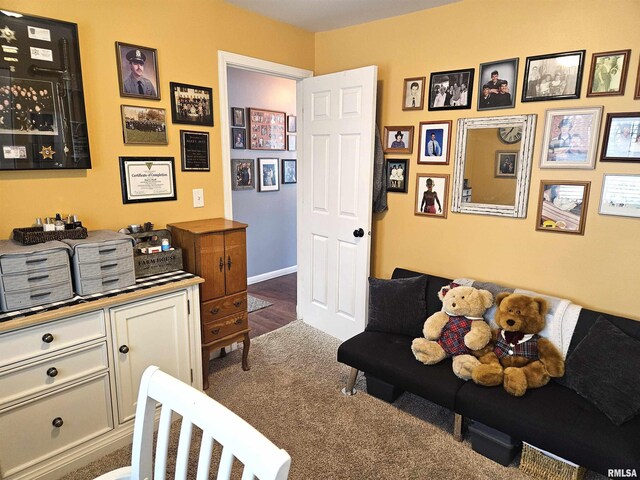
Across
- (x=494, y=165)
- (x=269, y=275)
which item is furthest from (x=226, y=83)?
(x=269, y=275)

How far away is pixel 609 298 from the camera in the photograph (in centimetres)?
221

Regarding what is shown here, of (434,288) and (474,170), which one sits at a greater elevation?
(474,170)

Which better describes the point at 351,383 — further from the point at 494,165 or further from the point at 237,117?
the point at 237,117

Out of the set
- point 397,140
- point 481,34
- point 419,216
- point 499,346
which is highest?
point 481,34

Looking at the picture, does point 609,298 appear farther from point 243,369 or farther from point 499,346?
→ point 243,369

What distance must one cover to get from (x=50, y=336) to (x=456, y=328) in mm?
2089

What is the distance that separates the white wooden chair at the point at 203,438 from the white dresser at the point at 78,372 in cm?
98

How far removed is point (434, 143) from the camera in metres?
2.81

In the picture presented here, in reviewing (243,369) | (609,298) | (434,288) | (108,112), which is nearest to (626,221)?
(609,298)

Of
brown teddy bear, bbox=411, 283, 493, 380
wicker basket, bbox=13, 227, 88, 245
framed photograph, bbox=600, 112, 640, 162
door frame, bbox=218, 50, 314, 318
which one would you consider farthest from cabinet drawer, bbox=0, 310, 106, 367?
framed photograph, bbox=600, 112, 640, 162

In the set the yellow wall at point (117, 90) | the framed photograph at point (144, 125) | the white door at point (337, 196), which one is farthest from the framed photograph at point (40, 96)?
the white door at point (337, 196)

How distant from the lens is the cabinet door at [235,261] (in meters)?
2.57

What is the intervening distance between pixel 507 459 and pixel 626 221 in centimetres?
140

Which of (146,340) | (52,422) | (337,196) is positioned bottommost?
(52,422)
